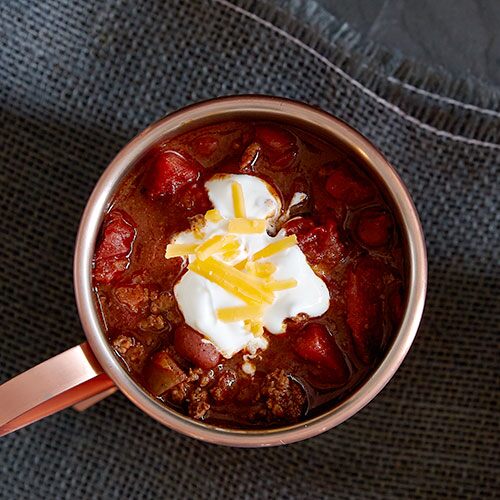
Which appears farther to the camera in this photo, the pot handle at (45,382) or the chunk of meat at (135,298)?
the chunk of meat at (135,298)

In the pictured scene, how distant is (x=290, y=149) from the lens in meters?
1.45

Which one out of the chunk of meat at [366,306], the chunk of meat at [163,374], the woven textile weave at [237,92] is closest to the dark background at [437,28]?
the woven textile weave at [237,92]

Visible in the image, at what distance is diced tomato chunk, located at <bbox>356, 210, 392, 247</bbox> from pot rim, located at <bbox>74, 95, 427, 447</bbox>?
3 centimetres

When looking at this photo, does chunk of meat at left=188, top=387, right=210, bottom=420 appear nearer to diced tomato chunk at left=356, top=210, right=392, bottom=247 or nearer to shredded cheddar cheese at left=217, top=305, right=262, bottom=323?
shredded cheddar cheese at left=217, top=305, right=262, bottom=323

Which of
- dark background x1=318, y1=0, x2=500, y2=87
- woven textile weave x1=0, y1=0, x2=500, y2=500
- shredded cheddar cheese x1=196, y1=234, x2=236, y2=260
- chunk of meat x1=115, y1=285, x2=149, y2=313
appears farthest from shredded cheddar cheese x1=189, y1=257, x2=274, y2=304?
dark background x1=318, y1=0, x2=500, y2=87

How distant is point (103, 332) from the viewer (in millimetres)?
1414

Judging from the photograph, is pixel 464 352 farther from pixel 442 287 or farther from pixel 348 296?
pixel 348 296

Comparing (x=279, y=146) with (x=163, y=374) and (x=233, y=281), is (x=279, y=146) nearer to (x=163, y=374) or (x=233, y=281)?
(x=233, y=281)

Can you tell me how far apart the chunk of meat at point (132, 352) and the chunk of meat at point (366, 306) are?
1.04ft

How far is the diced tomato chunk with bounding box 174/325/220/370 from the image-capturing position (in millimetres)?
1411

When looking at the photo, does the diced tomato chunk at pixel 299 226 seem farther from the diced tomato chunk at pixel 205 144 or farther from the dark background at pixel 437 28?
the dark background at pixel 437 28

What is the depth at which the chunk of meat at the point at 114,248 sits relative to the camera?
4.69ft

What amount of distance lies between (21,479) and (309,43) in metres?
0.94

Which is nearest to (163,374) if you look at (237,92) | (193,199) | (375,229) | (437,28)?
(193,199)
